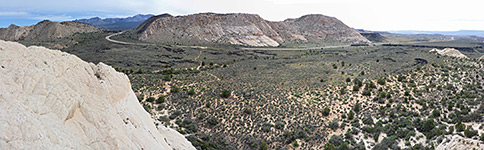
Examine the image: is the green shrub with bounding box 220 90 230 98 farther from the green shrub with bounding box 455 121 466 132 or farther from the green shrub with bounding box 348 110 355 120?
the green shrub with bounding box 455 121 466 132

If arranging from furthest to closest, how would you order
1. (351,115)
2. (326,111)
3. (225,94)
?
(225,94) < (326,111) < (351,115)

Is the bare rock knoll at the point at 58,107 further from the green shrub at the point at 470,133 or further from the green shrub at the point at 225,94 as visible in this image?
the green shrub at the point at 470,133

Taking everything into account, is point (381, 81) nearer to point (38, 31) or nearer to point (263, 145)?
point (263, 145)

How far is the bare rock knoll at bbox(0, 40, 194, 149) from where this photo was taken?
7250 mm

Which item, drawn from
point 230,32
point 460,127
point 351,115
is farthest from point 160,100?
point 230,32

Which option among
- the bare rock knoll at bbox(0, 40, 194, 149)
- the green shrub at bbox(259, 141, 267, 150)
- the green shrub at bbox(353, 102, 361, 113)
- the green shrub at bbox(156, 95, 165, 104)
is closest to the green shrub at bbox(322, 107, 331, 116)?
the green shrub at bbox(353, 102, 361, 113)

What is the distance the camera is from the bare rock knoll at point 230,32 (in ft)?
311

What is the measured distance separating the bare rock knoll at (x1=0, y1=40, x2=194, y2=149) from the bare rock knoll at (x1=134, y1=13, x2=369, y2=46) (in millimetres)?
80529

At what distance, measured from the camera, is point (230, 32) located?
100375 mm

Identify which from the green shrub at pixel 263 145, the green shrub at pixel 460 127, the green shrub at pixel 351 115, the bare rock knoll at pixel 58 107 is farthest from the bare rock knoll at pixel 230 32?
the bare rock knoll at pixel 58 107

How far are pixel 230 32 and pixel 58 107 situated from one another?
93.4 meters

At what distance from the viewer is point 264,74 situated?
39781mm

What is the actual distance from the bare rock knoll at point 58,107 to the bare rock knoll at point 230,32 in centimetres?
8053

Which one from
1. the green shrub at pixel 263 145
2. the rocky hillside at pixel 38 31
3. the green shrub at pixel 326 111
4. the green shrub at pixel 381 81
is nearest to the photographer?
the green shrub at pixel 263 145
